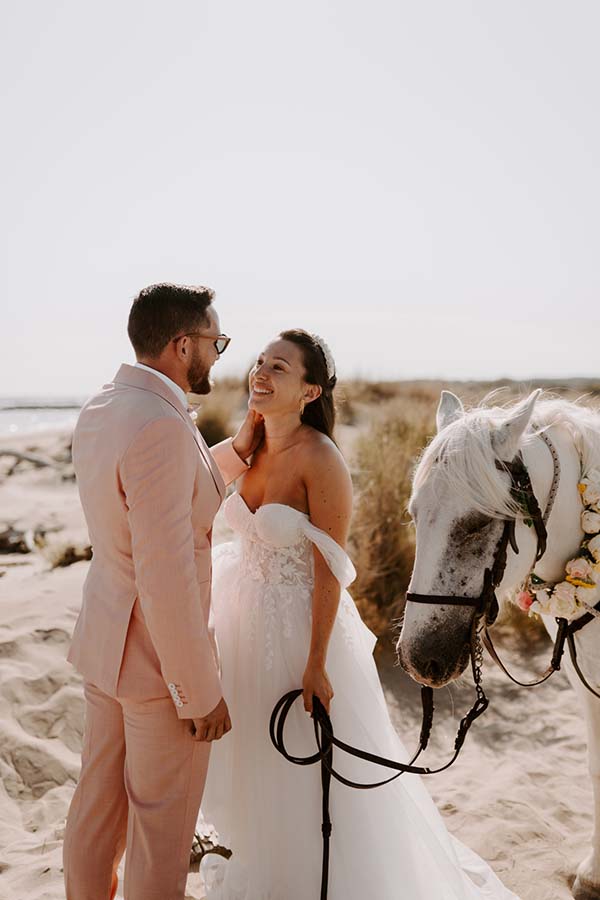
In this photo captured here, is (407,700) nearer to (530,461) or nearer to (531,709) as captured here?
(531,709)

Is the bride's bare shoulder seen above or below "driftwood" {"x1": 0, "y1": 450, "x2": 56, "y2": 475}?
above

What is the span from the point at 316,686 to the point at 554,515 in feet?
3.61

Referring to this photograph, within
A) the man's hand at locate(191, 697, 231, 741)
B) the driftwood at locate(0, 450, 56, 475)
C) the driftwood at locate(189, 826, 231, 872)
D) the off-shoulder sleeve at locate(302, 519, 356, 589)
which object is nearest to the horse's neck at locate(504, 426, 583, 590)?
the off-shoulder sleeve at locate(302, 519, 356, 589)

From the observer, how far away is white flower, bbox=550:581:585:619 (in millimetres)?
2658

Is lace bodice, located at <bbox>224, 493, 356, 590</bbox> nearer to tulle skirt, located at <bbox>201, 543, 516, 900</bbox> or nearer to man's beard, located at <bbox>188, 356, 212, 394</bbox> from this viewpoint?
tulle skirt, located at <bbox>201, 543, 516, 900</bbox>

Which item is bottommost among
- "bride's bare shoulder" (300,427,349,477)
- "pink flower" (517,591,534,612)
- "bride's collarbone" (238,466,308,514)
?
"pink flower" (517,591,534,612)

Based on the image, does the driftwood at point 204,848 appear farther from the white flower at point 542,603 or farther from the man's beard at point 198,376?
the man's beard at point 198,376

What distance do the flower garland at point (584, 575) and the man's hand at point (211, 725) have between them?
1.33 m

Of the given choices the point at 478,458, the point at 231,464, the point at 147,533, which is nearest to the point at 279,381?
the point at 231,464

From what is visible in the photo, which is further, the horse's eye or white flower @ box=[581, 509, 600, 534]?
white flower @ box=[581, 509, 600, 534]

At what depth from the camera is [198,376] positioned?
7.81 ft

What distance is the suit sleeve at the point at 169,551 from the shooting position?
2059 millimetres

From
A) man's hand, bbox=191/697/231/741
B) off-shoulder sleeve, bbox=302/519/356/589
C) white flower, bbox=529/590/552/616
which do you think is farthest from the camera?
white flower, bbox=529/590/552/616

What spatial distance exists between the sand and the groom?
957 millimetres
